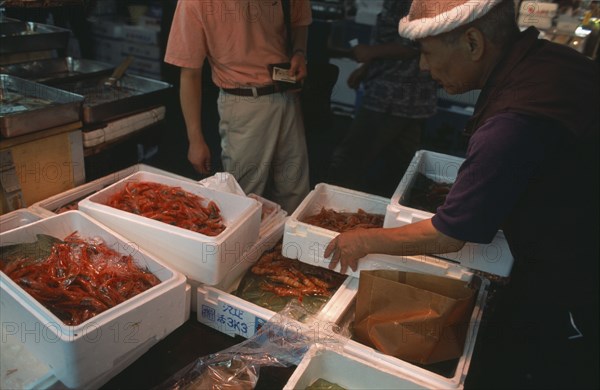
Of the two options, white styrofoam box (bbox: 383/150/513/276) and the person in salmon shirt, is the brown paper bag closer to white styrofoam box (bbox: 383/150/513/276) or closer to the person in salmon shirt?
white styrofoam box (bbox: 383/150/513/276)

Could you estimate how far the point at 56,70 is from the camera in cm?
342

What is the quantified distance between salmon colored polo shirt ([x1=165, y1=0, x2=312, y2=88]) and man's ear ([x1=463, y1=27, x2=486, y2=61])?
154cm

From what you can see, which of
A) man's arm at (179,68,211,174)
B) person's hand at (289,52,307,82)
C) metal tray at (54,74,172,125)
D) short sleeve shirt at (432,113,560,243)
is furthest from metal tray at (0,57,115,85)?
short sleeve shirt at (432,113,560,243)

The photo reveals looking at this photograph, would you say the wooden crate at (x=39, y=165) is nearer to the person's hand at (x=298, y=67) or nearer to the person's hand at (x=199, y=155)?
the person's hand at (x=199, y=155)

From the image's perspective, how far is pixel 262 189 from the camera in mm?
3191

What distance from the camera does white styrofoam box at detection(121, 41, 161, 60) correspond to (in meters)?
7.15

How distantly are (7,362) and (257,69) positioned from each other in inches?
78.3

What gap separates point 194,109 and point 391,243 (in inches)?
65.1

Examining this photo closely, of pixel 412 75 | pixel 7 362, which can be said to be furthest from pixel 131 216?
pixel 412 75

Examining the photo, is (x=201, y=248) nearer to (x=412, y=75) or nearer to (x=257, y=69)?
(x=257, y=69)

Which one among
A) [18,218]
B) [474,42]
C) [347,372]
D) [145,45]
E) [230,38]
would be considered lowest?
[347,372]

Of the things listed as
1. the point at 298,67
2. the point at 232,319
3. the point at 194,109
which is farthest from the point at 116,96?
the point at 232,319

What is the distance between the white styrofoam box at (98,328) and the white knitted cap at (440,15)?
121cm

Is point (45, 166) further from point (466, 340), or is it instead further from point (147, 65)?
point (147, 65)
